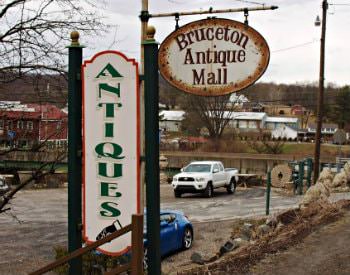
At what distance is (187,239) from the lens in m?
13.5

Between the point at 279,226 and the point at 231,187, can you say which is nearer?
the point at 279,226

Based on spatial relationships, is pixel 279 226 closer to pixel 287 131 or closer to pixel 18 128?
pixel 18 128

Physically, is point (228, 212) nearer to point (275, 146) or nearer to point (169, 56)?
point (169, 56)

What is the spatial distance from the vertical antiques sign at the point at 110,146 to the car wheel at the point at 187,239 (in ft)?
28.9

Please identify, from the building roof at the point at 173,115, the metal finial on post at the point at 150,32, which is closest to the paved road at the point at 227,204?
the metal finial on post at the point at 150,32

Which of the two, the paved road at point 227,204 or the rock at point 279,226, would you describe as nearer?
the rock at point 279,226

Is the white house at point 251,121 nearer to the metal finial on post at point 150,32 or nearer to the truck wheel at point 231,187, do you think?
the truck wheel at point 231,187

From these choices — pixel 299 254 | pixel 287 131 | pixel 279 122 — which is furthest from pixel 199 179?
pixel 279 122

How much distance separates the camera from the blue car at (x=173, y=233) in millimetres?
12329

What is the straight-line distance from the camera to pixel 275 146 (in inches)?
2088

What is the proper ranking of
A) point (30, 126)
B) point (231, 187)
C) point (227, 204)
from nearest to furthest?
point (30, 126), point (227, 204), point (231, 187)

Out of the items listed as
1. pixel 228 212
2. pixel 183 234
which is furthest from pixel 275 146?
pixel 183 234

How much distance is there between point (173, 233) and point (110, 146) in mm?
8543

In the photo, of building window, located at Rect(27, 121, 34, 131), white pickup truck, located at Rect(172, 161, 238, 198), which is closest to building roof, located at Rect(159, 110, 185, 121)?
white pickup truck, located at Rect(172, 161, 238, 198)
